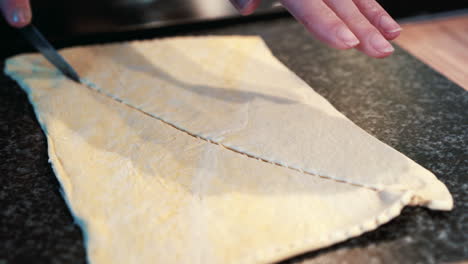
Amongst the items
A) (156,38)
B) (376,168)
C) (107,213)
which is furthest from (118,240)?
(156,38)

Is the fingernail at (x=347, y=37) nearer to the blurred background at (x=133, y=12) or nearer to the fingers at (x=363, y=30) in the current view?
the fingers at (x=363, y=30)

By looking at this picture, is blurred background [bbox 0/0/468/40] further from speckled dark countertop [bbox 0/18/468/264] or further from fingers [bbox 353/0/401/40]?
fingers [bbox 353/0/401/40]

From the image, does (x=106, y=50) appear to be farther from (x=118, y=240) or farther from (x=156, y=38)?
(x=118, y=240)

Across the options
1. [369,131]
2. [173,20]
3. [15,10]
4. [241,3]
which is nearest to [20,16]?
[15,10]

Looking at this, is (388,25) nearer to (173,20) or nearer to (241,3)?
(241,3)

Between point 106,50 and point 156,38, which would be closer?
point 106,50

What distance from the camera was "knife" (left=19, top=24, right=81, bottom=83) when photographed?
101 cm

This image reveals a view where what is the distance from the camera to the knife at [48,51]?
1014 mm

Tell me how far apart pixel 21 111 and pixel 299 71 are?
0.71 meters

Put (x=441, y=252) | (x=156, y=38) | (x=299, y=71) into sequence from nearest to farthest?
1. (x=441, y=252)
2. (x=299, y=71)
3. (x=156, y=38)

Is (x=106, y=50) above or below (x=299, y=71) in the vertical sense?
above

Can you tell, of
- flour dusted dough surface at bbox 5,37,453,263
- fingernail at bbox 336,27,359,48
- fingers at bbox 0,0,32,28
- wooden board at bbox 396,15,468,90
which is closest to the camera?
flour dusted dough surface at bbox 5,37,453,263

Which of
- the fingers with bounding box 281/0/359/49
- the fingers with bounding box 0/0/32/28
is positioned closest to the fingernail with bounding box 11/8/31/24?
the fingers with bounding box 0/0/32/28

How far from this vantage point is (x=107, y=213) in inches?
25.6
